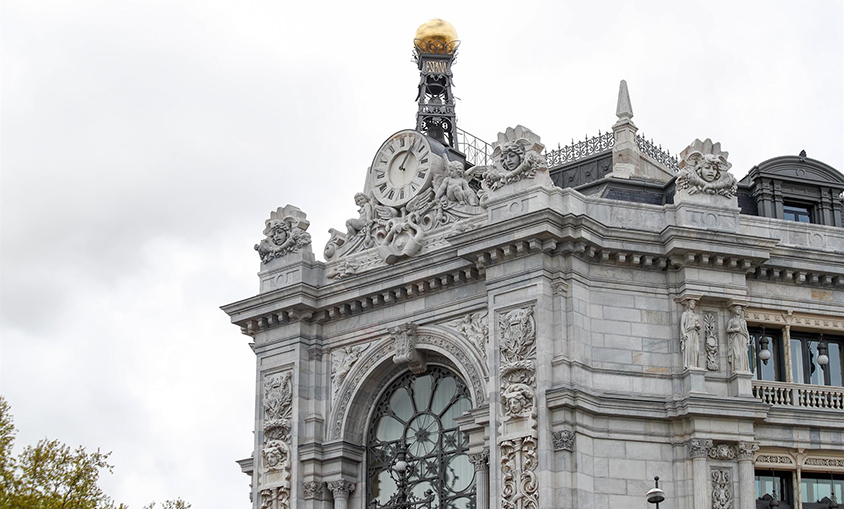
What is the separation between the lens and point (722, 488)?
3916 cm

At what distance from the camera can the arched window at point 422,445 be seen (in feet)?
138

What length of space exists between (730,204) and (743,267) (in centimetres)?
185

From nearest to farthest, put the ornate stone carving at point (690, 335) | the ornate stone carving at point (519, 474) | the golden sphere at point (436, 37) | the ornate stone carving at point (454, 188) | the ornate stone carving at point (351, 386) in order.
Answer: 1. the ornate stone carving at point (519, 474)
2. the ornate stone carving at point (690, 335)
3. the ornate stone carving at point (454, 188)
4. the ornate stone carving at point (351, 386)
5. the golden sphere at point (436, 37)

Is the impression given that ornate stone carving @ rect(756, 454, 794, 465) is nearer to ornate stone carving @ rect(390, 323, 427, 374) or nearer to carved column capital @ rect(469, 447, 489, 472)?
carved column capital @ rect(469, 447, 489, 472)

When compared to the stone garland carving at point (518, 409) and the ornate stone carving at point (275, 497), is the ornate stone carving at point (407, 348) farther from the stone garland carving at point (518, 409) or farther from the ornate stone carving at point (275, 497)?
the ornate stone carving at point (275, 497)

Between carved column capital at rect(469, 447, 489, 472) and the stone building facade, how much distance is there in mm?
50

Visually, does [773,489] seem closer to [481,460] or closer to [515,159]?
[481,460]

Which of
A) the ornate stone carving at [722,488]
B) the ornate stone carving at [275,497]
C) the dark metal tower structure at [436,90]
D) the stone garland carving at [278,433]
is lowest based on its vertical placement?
the ornate stone carving at [722,488]

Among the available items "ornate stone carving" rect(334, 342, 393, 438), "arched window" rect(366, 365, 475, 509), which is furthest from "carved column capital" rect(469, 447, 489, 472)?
"ornate stone carving" rect(334, 342, 393, 438)

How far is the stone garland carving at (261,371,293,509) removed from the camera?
4353cm

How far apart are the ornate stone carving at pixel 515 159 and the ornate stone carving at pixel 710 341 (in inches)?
228

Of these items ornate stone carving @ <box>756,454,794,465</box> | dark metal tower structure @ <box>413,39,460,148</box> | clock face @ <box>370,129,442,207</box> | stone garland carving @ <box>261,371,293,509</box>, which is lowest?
ornate stone carving @ <box>756,454,794,465</box>

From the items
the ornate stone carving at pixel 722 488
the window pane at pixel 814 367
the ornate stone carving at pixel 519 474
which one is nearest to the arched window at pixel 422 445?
the ornate stone carving at pixel 519 474

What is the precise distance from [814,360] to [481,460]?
32.3ft
